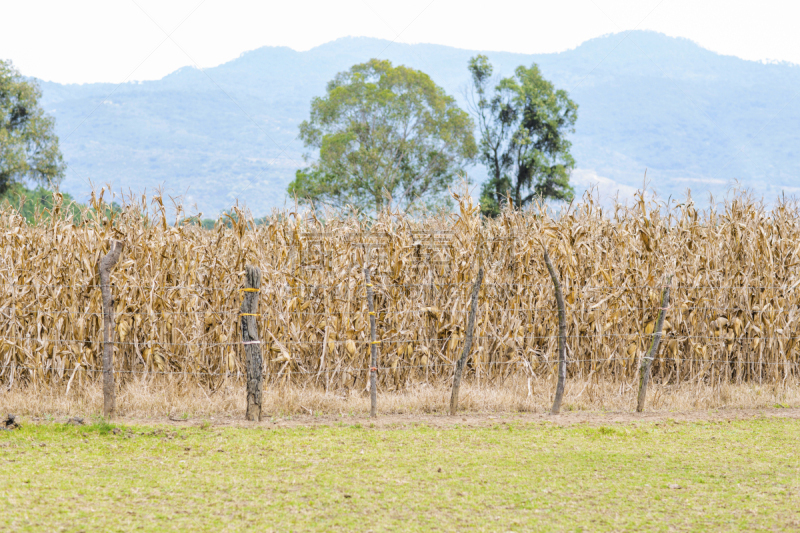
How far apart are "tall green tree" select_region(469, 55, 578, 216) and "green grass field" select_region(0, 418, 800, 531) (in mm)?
39550

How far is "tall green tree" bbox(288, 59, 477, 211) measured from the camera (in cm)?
4906

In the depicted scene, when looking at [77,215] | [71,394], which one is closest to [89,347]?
[71,394]

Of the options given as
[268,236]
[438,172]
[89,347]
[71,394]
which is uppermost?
[438,172]

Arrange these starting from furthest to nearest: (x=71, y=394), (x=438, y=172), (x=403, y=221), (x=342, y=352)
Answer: (x=438, y=172), (x=403, y=221), (x=342, y=352), (x=71, y=394)

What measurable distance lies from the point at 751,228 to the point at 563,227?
2.58m

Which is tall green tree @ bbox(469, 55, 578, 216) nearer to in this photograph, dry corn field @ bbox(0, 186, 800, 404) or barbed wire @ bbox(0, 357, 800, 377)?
dry corn field @ bbox(0, 186, 800, 404)

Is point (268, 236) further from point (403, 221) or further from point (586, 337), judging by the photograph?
point (586, 337)

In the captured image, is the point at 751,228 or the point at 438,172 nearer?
the point at 751,228

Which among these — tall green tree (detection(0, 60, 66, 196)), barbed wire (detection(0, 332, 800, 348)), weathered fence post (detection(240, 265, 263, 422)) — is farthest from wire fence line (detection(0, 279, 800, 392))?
tall green tree (detection(0, 60, 66, 196))

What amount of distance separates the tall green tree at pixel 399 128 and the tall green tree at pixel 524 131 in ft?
5.89

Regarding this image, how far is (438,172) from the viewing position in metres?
49.8

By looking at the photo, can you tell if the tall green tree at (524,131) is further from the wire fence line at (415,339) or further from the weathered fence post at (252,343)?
the weathered fence post at (252,343)

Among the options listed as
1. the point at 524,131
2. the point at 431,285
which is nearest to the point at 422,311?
the point at 431,285

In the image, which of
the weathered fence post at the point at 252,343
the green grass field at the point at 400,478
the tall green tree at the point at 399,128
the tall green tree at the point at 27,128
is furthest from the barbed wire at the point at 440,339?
the tall green tree at the point at 27,128
